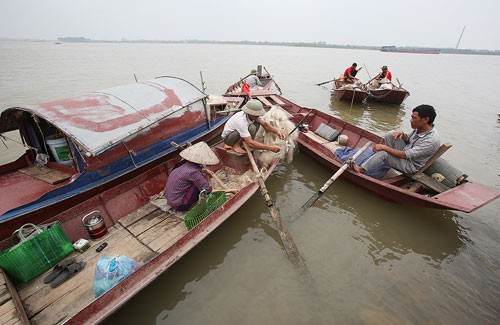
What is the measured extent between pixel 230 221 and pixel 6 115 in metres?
5.10

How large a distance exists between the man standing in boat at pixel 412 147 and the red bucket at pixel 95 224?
5604mm

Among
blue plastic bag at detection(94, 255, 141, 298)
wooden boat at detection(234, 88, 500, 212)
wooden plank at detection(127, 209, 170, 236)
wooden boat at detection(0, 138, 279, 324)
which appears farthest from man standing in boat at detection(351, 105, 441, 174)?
blue plastic bag at detection(94, 255, 141, 298)

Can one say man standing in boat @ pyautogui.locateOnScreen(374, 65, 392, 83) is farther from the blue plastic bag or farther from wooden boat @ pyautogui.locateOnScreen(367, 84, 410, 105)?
the blue plastic bag

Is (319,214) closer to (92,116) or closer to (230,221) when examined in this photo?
(230,221)

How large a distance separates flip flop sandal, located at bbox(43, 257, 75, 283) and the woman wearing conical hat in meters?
1.72

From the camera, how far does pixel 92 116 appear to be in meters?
4.53

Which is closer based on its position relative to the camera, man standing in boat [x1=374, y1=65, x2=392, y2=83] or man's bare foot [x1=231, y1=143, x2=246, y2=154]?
man's bare foot [x1=231, y1=143, x2=246, y2=154]

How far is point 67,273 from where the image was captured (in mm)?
3410

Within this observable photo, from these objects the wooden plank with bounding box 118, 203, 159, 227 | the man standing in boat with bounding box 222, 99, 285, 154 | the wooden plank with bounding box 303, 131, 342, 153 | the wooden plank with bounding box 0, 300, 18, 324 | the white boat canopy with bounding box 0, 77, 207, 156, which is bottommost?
the wooden plank with bounding box 303, 131, 342, 153

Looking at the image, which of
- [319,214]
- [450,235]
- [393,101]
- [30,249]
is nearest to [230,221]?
[319,214]

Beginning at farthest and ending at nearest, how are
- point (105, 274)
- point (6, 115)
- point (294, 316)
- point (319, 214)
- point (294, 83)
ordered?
1. point (294, 83)
2. point (319, 214)
3. point (6, 115)
4. point (294, 316)
5. point (105, 274)

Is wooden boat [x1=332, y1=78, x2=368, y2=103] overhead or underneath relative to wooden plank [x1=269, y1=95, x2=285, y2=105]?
underneath

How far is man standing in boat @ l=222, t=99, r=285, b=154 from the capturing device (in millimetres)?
5566

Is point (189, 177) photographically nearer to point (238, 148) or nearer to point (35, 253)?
point (238, 148)
